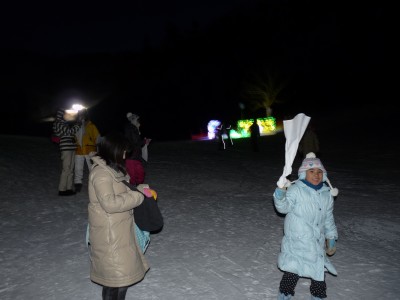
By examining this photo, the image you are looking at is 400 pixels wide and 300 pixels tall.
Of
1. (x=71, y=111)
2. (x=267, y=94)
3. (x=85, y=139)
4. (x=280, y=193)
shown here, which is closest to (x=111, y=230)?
(x=280, y=193)

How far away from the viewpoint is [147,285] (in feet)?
14.5

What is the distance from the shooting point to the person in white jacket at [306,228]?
3.59m

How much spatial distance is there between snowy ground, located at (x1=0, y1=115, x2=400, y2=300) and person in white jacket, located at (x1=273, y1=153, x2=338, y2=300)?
636 millimetres

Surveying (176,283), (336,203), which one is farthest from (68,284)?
(336,203)

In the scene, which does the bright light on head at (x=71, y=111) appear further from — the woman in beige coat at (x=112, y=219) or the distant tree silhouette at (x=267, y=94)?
the distant tree silhouette at (x=267, y=94)

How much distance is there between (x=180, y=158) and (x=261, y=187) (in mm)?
6611

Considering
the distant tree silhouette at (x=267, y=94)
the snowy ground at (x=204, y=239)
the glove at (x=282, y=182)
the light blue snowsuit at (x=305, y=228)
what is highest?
the distant tree silhouette at (x=267, y=94)

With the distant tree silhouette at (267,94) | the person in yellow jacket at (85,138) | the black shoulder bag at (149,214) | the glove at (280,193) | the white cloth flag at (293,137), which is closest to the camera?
the black shoulder bag at (149,214)

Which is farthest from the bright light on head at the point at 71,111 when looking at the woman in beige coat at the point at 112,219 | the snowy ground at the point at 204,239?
the woman in beige coat at the point at 112,219

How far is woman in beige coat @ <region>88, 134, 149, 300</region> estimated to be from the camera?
3109mm

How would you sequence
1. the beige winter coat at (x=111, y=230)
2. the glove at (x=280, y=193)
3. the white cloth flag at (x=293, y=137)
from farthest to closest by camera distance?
the glove at (x=280, y=193), the white cloth flag at (x=293, y=137), the beige winter coat at (x=111, y=230)

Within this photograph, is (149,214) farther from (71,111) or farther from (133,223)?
(71,111)

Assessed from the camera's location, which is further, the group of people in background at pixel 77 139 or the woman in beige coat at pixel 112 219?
the group of people in background at pixel 77 139

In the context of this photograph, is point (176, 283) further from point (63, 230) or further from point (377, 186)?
point (377, 186)
